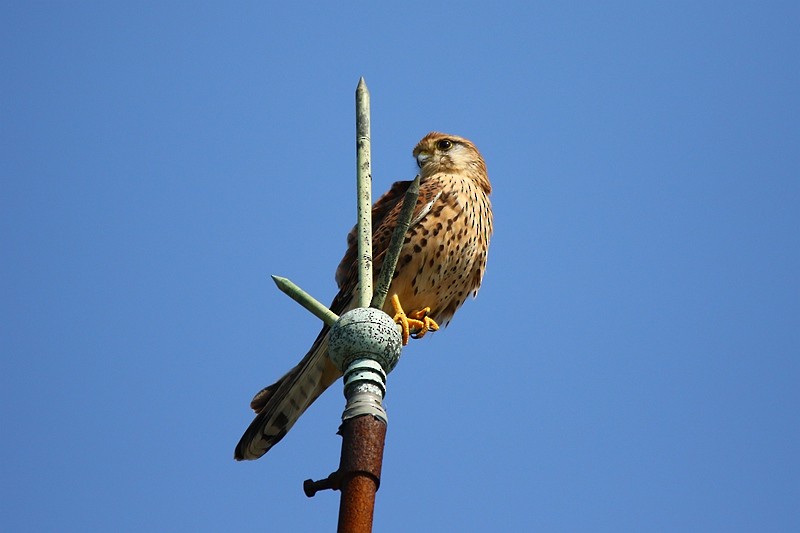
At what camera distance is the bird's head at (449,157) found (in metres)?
6.88

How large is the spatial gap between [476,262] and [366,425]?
10.2 ft

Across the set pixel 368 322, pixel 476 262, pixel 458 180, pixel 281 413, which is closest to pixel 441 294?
pixel 476 262

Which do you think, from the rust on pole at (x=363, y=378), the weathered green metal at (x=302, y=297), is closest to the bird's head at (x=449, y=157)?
the rust on pole at (x=363, y=378)

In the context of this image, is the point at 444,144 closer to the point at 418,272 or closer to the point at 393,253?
the point at 418,272

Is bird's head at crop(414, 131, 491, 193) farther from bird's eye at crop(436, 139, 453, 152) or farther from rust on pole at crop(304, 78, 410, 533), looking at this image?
rust on pole at crop(304, 78, 410, 533)

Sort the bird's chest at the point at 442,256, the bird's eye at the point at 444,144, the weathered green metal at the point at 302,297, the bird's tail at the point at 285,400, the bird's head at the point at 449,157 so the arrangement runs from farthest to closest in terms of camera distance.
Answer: the bird's eye at the point at 444,144 < the bird's head at the point at 449,157 < the bird's chest at the point at 442,256 < the bird's tail at the point at 285,400 < the weathered green metal at the point at 302,297

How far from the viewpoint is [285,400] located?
17.4 feet

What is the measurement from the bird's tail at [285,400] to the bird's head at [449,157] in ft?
5.67

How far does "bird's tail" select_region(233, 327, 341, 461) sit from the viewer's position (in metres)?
5.12

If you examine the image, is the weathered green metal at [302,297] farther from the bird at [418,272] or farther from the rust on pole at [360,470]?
the bird at [418,272]

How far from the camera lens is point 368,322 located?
3.31m

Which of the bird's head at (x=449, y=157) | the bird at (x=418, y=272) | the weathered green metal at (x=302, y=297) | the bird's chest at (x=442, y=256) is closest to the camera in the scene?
the weathered green metal at (x=302, y=297)

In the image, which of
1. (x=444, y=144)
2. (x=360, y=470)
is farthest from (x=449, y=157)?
(x=360, y=470)

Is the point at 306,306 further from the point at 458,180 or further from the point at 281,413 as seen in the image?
the point at 458,180
